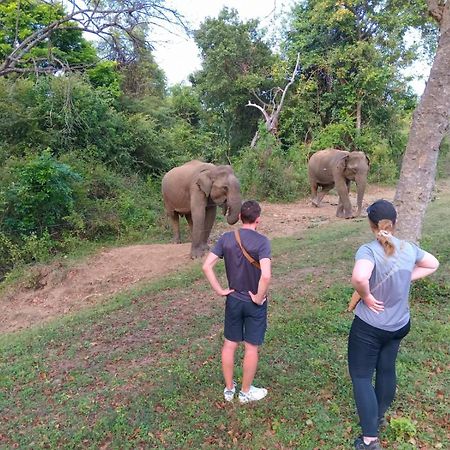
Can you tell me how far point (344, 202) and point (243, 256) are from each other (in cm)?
1021

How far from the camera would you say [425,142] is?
5453 millimetres

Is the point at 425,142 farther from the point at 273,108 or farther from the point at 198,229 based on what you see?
the point at 273,108

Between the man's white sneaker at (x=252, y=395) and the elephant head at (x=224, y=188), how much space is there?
4334mm

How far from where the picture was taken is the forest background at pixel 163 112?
10789 mm

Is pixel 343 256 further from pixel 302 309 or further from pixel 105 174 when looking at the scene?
pixel 105 174

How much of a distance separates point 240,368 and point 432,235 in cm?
619

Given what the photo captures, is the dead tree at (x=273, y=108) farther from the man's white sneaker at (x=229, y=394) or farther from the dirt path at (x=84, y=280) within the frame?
the man's white sneaker at (x=229, y=394)

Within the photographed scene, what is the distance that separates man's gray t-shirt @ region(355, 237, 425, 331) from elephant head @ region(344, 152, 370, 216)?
10554mm

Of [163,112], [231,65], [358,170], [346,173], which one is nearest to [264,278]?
[358,170]

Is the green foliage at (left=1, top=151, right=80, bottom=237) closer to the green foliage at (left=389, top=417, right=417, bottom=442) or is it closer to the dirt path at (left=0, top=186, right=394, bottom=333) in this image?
the dirt path at (left=0, top=186, right=394, bottom=333)

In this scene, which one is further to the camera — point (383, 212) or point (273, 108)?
point (273, 108)

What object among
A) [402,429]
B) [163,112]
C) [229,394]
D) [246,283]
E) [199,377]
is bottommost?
[199,377]

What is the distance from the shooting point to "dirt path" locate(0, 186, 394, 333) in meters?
7.97

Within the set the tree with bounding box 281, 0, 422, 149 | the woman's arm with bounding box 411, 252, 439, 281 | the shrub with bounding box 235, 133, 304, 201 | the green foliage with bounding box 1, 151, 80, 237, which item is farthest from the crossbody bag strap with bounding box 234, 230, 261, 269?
the tree with bounding box 281, 0, 422, 149
